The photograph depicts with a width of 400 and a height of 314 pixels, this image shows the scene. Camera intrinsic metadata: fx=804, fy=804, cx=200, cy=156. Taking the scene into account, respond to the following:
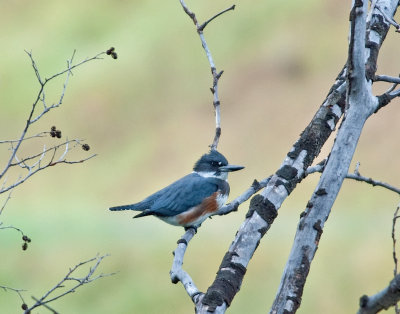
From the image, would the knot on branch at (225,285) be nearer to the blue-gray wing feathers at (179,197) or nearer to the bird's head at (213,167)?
the blue-gray wing feathers at (179,197)

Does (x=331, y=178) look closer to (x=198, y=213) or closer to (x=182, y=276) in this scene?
(x=182, y=276)

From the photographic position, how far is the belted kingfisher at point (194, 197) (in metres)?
5.74

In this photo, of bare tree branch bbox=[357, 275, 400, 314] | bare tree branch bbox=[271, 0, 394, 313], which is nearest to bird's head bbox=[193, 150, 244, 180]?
bare tree branch bbox=[271, 0, 394, 313]

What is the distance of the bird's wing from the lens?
18.9 feet

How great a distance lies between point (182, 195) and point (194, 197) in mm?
101

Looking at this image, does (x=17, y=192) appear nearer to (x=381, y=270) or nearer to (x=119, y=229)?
(x=119, y=229)

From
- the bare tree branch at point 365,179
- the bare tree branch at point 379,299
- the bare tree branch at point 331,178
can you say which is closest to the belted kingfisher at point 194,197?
the bare tree branch at point 365,179

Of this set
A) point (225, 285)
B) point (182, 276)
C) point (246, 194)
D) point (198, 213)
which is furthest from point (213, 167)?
point (225, 285)

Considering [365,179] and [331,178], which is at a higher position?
[365,179]

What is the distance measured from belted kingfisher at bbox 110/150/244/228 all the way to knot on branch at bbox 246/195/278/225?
152 centimetres

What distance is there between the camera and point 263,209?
13.2 feet

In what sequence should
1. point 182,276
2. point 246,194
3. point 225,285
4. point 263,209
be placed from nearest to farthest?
point 225,285
point 182,276
point 263,209
point 246,194

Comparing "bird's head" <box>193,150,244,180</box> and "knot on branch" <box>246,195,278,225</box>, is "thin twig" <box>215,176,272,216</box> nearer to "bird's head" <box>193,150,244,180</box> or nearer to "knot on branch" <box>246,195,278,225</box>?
"knot on branch" <box>246,195,278,225</box>

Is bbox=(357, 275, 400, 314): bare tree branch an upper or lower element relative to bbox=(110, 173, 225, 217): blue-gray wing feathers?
lower
